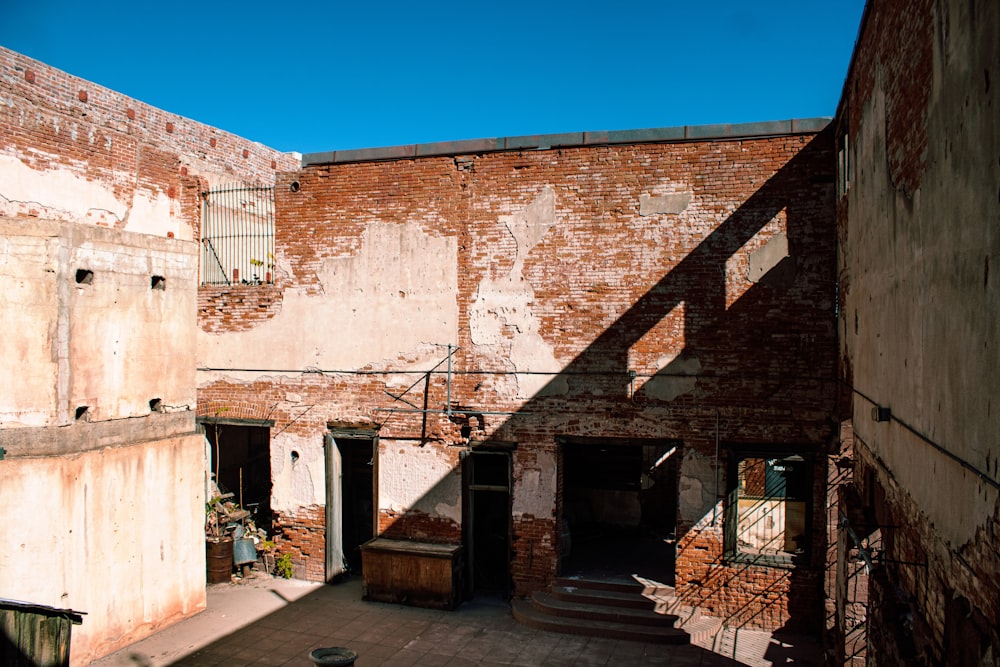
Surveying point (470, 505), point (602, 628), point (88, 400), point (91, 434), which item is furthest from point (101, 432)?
point (602, 628)

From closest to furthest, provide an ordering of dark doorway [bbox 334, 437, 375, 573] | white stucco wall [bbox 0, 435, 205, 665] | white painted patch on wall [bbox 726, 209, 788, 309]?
white stucco wall [bbox 0, 435, 205, 665] < white painted patch on wall [bbox 726, 209, 788, 309] < dark doorway [bbox 334, 437, 375, 573]

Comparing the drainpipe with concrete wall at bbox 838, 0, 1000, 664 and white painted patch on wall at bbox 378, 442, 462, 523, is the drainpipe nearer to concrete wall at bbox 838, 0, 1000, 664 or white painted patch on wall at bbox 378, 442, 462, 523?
concrete wall at bbox 838, 0, 1000, 664

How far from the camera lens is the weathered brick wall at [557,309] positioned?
393 inches

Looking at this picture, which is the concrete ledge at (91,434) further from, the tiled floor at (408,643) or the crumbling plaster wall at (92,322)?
the tiled floor at (408,643)

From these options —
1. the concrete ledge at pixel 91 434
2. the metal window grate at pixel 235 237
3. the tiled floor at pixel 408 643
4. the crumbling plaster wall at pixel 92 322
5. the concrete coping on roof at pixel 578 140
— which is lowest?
the tiled floor at pixel 408 643

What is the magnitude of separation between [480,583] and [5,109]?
10.2 meters

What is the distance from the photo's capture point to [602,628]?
9.74 metres

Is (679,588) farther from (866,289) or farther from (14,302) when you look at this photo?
(14,302)

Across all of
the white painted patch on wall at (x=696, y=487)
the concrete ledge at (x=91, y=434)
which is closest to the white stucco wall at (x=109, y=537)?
the concrete ledge at (x=91, y=434)

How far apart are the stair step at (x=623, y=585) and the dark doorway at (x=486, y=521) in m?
1.11

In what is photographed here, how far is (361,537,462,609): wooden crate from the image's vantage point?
10805 millimetres

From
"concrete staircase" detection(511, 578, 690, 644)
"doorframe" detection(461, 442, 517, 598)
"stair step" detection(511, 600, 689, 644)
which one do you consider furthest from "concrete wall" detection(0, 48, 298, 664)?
"concrete staircase" detection(511, 578, 690, 644)

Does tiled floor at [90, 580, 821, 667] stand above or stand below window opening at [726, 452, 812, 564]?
below

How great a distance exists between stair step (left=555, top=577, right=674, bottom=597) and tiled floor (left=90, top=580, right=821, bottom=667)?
0.87m
